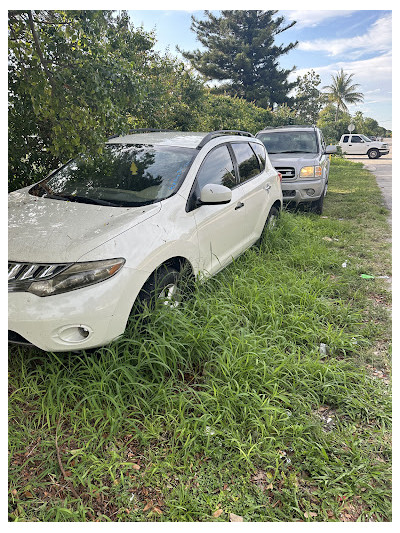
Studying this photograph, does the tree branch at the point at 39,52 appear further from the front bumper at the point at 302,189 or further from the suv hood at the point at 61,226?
the front bumper at the point at 302,189

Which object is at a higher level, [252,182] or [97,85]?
[97,85]

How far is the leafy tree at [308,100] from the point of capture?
2862 centimetres

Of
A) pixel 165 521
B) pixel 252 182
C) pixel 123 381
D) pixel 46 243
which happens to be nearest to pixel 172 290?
pixel 123 381

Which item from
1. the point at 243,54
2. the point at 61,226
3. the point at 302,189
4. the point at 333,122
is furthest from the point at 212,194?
the point at 333,122

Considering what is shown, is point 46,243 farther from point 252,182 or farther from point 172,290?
point 252,182

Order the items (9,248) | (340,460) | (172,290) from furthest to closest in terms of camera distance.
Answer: (172,290)
(9,248)
(340,460)

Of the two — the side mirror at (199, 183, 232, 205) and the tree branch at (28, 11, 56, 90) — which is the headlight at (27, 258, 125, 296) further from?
the tree branch at (28, 11, 56, 90)

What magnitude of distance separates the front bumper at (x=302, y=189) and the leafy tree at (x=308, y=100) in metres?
22.1

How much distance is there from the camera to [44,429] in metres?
2.35

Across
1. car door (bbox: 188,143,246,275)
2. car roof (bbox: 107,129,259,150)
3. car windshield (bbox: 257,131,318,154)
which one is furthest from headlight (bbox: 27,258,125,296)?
car windshield (bbox: 257,131,318,154)

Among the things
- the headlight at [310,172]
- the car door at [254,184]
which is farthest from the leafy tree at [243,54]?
the car door at [254,184]

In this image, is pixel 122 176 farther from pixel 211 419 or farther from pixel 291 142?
pixel 291 142

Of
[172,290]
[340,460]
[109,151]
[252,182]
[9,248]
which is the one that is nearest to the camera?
[340,460]

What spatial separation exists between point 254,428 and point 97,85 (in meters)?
2.99
